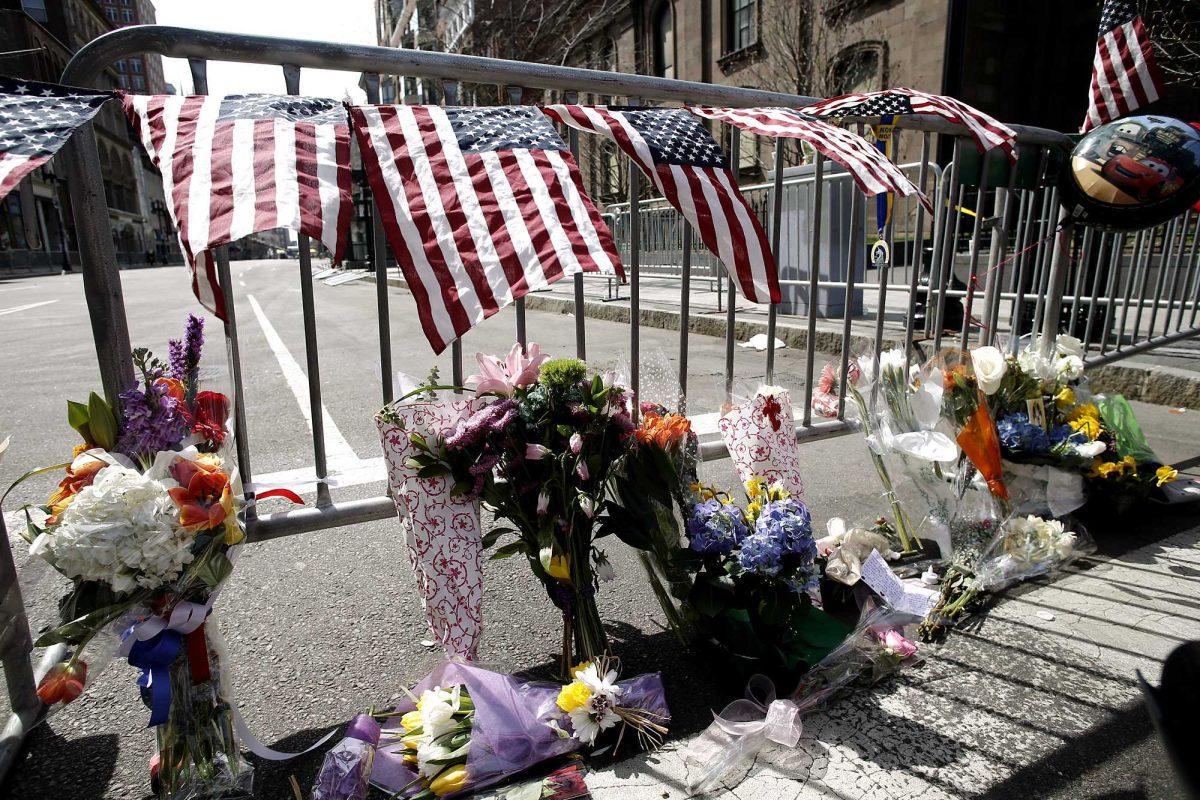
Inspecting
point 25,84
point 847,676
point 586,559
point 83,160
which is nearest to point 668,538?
point 586,559

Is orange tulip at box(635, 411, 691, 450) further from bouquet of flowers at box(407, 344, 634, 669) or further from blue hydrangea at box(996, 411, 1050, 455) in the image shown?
blue hydrangea at box(996, 411, 1050, 455)

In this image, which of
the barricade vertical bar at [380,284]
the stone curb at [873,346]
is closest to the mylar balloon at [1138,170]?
the stone curb at [873,346]

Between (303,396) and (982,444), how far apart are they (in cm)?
496

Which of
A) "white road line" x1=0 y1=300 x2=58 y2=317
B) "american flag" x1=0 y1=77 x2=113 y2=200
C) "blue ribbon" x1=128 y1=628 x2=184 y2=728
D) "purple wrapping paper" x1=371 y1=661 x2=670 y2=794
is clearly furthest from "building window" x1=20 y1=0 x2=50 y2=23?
"purple wrapping paper" x1=371 y1=661 x2=670 y2=794

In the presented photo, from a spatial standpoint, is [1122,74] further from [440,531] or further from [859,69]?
[859,69]

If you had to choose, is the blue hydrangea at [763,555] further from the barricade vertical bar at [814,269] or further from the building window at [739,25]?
the building window at [739,25]

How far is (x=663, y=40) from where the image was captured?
24531 millimetres

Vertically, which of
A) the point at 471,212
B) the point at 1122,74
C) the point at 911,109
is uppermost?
the point at 1122,74

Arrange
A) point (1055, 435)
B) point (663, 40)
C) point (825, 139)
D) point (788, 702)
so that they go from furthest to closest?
point (663, 40), point (1055, 435), point (825, 139), point (788, 702)

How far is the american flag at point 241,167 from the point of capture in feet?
5.41

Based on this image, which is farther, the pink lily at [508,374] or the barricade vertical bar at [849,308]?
the barricade vertical bar at [849,308]

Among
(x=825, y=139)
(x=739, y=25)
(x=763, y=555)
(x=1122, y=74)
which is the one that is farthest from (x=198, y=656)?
(x=739, y=25)

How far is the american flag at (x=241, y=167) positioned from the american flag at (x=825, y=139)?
1400 mm

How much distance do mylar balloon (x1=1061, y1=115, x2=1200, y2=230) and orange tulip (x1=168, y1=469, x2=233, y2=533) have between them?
12.6 ft
